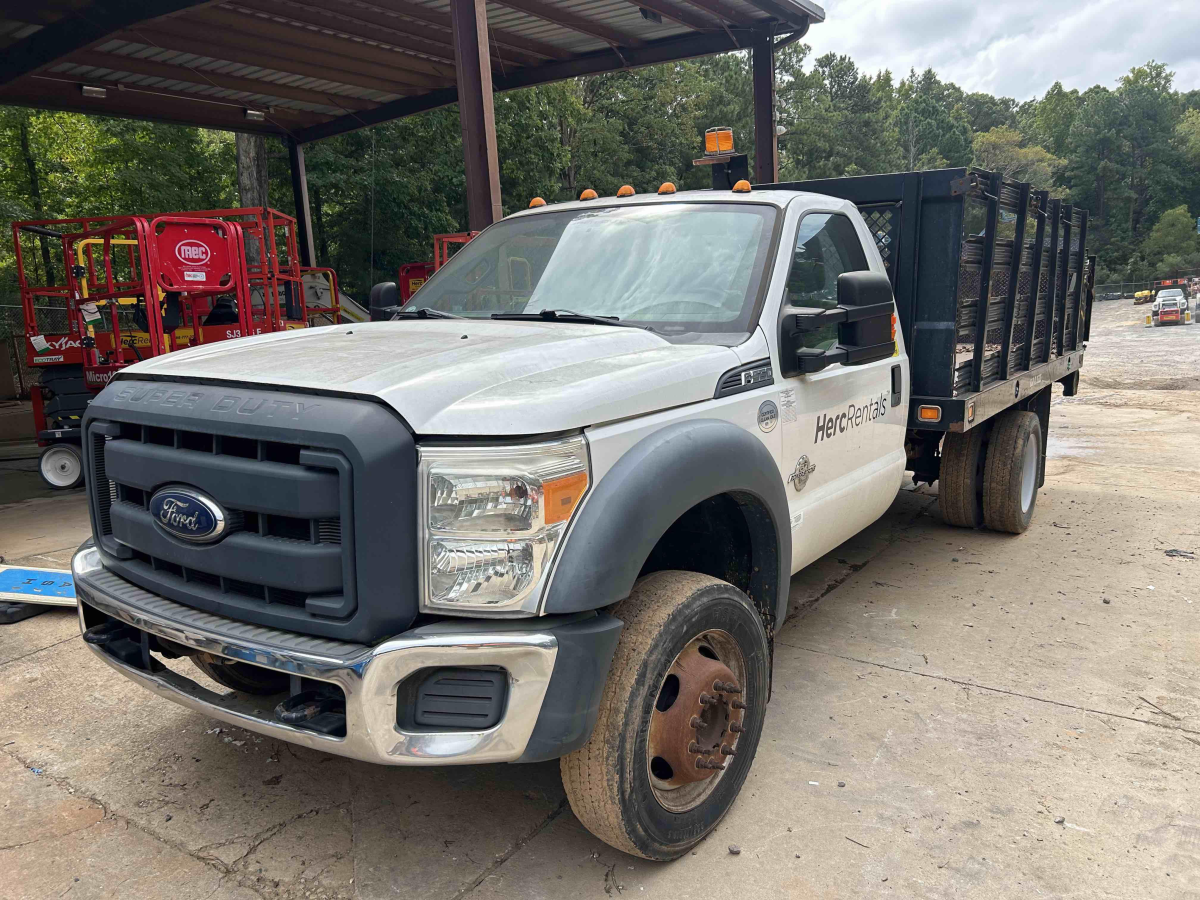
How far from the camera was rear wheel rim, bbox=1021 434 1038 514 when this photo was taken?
6.03 metres

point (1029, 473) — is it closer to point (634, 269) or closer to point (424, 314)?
point (634, 269)

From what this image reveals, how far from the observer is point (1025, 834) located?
2.80m

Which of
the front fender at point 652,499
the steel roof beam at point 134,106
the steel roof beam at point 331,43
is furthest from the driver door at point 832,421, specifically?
the steel roof beam at point 134,106

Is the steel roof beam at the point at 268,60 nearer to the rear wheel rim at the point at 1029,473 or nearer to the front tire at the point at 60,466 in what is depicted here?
the front tire at the point at 60,466

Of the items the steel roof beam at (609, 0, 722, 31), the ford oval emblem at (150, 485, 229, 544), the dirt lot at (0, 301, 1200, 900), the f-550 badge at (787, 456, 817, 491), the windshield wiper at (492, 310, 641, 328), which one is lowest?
the dirt lot at (0, 301, 1200, 900)

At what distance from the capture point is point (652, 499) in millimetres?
2396

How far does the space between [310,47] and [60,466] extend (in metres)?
5.77

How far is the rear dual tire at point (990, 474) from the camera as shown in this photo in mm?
5849

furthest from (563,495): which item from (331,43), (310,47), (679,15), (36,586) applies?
(310,47)

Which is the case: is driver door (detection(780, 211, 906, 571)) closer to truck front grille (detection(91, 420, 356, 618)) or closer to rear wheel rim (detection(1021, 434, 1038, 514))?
truck front grille (detection(91, 420, 356, 618))

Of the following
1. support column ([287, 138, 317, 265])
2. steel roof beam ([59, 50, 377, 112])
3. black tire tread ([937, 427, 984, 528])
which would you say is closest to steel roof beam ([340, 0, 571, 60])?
steel roof beam ([59, 50, 377, 112])

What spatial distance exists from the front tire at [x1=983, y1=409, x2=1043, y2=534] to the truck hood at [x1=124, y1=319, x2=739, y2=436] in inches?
142

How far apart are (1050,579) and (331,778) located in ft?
13.7

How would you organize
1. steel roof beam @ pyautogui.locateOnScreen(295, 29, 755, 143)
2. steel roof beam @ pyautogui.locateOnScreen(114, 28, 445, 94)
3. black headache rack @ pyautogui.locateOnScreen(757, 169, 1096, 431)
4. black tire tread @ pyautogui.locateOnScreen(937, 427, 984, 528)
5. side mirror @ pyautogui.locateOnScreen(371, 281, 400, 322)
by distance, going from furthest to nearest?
steel roof beam @ pyautogui.locateOnScreen(295, 29, 755, 143), steel roof beam @ pyautogui.locateOnScreen(114, 28, 445, 94), black tire tread @ pyautogui.locateOnScreen(937, 427, 984, 528), black headache rack @ pyautogui.locateOnScreen(757, 169, 1096, 431), side mirror @ pyautogui.locateOnScreen(371, 281, 400, 322)
